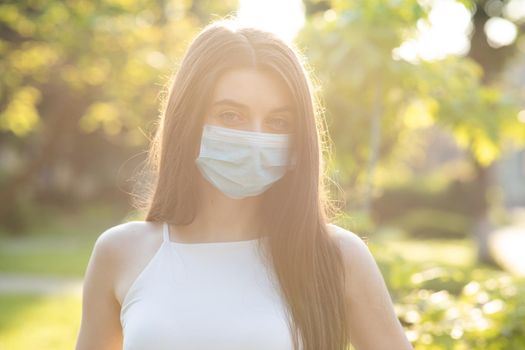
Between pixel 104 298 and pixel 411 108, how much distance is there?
3.59 m

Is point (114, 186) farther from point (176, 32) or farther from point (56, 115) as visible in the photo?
point (176, 32)

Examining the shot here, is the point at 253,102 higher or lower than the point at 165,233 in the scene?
higher

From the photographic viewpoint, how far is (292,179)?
2383mm

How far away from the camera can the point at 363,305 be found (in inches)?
89.3

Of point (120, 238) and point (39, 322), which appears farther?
point (39, 322)

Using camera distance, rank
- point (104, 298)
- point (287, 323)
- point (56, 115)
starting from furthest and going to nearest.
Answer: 1. point (56, 115)
2. point (104, 298)
3. point (287, 323)

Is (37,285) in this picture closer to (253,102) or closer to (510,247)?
(253,102)

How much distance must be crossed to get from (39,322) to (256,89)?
8.26m

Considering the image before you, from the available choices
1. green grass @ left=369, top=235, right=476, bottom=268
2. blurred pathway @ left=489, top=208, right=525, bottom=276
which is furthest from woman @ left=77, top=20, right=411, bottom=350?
green grass @ left=369, top=235, right=476, bottom=268

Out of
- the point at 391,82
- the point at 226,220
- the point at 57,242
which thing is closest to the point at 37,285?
the point at 57,242

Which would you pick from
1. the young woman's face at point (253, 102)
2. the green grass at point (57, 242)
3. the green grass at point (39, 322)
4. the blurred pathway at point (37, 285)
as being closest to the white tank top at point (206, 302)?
the young woman's face at point (253, 102)

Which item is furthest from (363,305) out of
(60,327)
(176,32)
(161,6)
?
(161,6)

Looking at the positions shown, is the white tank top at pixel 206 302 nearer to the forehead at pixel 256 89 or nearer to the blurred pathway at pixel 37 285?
the forehead at pixel 256 89

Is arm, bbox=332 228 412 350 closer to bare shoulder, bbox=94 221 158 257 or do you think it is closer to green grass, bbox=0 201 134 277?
bare shoulder, bbox=94 221 158 257
